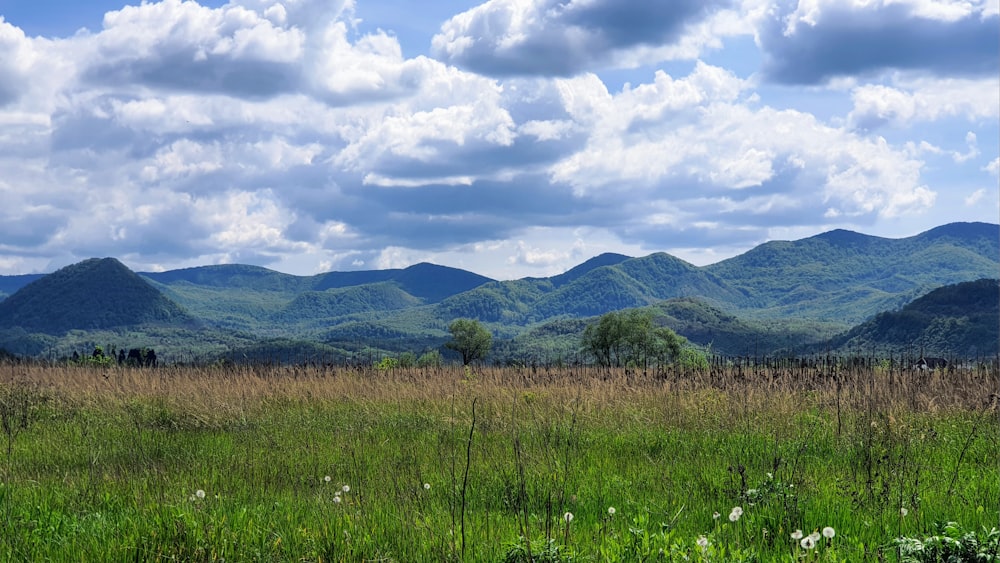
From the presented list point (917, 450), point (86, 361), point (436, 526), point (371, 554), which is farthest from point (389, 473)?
point (86, 361)

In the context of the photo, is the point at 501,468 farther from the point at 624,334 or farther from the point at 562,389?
the point at 624,334

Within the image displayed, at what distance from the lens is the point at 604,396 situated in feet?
48.8

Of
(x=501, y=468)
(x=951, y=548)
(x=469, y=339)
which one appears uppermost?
(x=951, y=548)

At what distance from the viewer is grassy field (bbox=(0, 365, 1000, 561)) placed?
5824 mm

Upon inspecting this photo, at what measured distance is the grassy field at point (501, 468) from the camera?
5824mm

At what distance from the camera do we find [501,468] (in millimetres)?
8828

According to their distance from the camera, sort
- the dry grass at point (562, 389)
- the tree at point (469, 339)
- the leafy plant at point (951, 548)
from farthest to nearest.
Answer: the tree at point (469, 339)
the dry grass at point (562, 389)
the leafy plant at point (951, 548)

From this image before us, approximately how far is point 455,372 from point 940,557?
17587mm

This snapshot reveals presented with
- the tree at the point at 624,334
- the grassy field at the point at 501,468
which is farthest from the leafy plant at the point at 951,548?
the tree at the point at 624,334

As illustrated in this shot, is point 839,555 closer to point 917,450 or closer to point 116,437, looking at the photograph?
point 917,450

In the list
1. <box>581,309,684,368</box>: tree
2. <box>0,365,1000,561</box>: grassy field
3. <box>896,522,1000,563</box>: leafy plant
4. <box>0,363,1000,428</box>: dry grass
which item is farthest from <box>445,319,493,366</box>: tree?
<box>896,522,1000,563</box>: leafy plant

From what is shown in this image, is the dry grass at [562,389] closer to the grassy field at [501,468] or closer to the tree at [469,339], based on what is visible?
the grassy field at [501,468]

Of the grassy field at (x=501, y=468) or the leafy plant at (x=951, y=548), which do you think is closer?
the leafy plant at (x=951, y=548)

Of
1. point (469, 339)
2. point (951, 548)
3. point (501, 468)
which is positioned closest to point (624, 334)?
point (469, 339)
